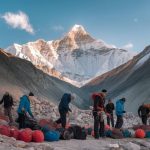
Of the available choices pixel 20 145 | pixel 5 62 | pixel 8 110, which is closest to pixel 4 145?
pixel 20 145

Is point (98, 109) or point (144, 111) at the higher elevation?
point (144, 111)

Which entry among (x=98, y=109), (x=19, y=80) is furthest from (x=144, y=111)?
(x=19, y=80)

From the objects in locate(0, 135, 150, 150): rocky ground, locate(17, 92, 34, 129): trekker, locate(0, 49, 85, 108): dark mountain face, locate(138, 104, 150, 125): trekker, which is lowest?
locate(0, 135, 150, 150): rocky ground

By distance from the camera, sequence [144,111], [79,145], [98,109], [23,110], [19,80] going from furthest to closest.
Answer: [19,80] < [144,111] < [23,110] < [98,109] < [79,145]

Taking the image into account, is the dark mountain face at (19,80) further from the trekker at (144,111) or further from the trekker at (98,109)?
the trekker at (98,109)

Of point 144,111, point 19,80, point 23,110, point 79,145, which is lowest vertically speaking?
point 79,145

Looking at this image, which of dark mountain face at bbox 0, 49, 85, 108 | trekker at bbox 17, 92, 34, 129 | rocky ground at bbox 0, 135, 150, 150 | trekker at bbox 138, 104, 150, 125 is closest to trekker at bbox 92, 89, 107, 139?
rocky ground at bbox 0, 135, 150, 150

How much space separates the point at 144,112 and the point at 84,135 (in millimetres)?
5855

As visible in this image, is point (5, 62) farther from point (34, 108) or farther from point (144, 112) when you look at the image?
point (144, 112)

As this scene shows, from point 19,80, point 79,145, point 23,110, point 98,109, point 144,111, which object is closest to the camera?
point 79,145

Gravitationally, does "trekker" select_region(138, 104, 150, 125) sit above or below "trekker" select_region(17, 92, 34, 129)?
above

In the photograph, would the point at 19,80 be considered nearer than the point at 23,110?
No

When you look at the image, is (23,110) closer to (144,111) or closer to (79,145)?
(79,145)

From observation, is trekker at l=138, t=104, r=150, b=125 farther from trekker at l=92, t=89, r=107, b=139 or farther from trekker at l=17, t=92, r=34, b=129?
trekker at l=17, t=92, r=34, b=129
